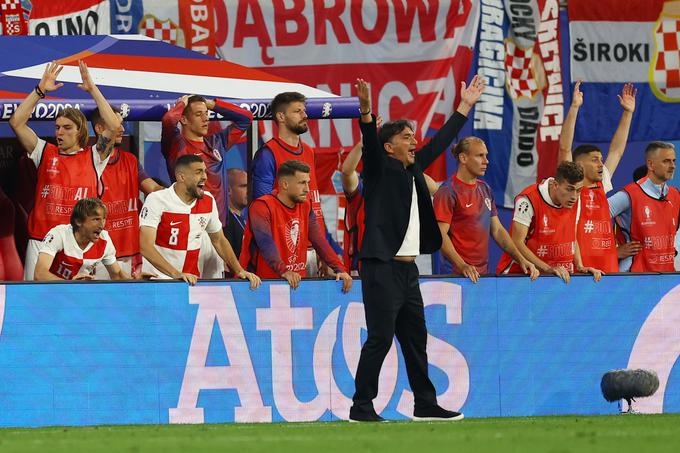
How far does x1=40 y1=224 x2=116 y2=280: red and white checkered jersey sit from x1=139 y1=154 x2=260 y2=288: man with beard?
1.15 ft

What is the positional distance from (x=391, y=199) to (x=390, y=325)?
78 centimetres

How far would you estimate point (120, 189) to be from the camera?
10.8 metres

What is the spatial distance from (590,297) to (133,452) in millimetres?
4402

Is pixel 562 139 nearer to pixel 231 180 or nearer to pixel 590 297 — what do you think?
pixel 590 297

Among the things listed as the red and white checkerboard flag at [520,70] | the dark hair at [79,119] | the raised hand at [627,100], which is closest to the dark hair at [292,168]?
the dark hair at [79,119]

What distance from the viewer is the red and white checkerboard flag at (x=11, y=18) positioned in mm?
15977

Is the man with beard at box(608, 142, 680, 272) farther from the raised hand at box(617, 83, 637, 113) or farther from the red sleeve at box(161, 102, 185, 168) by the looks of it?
the red sleeve at box(161, 102, 185, 168)

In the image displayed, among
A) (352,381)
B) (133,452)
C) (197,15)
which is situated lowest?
(352,381)

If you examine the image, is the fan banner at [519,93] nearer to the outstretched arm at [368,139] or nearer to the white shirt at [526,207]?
the white shirt at [526,207]

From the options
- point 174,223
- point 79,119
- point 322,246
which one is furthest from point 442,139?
point 79,119

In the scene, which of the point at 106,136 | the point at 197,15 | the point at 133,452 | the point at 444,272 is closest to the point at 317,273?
the point at 444,272

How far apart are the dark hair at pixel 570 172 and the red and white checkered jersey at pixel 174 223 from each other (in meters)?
2.76

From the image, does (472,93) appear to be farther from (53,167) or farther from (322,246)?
(53,167)

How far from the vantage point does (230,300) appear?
9516mm
